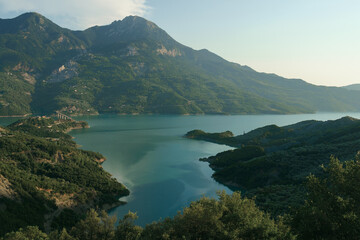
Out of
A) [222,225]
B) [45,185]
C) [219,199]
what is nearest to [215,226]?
[222,225]

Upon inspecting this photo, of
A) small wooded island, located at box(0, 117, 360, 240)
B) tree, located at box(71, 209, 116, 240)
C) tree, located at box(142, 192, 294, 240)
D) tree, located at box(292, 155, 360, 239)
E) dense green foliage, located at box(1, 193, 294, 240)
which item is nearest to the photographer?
tree, located at box(142, 192, 294, 240)

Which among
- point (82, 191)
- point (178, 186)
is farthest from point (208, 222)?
point (178, 186)

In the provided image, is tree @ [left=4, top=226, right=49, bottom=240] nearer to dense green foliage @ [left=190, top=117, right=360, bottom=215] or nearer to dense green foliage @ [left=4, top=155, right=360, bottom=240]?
dense green foliage @ [left=4, top=155, right=360, bottom=240]

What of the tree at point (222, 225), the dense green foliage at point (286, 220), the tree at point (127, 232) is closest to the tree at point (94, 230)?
the tree at point (127, 232)

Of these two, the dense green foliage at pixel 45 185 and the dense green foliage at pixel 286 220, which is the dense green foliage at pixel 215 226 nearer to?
the dense green foliage at pixel 286 220

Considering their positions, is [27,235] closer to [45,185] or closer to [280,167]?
[45,185]

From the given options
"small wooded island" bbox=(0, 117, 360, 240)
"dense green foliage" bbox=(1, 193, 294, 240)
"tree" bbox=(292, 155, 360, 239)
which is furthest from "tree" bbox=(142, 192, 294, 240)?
"tree" bbox=(292, 155, 360, 239)

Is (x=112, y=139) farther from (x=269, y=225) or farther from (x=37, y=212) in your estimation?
(x=269, y=225)

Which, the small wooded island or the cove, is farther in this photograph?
the cove

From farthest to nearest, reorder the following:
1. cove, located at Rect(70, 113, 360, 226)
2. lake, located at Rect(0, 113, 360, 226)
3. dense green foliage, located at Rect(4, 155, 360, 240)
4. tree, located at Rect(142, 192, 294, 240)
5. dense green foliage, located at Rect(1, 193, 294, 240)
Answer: lake, located at Rect(0, 113, 360, 226) → cove, located at Rect(70, 113, 360, 226) → dense green foliage, located at Rect(4, 155, 360, 240) → dense green foliage, located at Rect(1, 193, 294, 240) → tree, located at Rect(142, 192, 294, 240)
